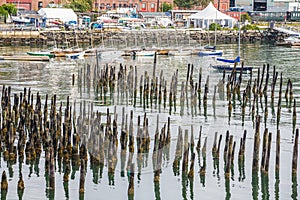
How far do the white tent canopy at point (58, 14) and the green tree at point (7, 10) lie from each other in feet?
15.8

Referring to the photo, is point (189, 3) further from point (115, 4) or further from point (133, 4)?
point (115, 4)

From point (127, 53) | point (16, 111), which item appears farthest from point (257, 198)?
point (127, 53)

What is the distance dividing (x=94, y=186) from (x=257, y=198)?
7310 millimetres

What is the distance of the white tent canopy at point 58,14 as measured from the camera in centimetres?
12788

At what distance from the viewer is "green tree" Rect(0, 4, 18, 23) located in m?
126

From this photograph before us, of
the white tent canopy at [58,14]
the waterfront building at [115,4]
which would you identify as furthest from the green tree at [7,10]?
the waterfront building at [115,4]

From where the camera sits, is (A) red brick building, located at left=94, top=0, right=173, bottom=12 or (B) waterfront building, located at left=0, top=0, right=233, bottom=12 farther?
(A) red brick building, located at left=94, top=0, right=173, bottom=12

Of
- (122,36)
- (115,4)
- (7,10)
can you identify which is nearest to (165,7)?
(115,4)

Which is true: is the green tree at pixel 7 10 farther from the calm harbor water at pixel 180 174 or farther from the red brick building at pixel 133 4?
the calm harbor water at pixel 180 174

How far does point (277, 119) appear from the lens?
165ft

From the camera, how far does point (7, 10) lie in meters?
129

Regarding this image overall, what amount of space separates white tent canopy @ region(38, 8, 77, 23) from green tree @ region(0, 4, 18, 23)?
15.8 feet

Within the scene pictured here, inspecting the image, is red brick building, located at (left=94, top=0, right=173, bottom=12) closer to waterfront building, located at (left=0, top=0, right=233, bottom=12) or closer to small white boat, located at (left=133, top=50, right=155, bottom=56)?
waterfront building, located at (left=0, top=0, right=233, bottom=12)

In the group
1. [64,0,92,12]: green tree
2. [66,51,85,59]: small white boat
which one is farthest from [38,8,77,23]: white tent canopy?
[66,51,85,59]: small white boat
